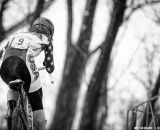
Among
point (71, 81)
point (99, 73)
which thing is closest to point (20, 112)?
point (99, 73)

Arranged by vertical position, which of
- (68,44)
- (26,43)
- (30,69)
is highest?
(68,44)

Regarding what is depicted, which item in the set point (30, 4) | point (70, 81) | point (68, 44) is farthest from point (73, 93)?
point (30, 4)

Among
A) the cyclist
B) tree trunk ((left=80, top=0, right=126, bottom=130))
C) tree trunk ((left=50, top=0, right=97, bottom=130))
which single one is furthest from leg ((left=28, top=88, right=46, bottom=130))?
tree trunk ((left=50, top=0, right=97, bottom=130))

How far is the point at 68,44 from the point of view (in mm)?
15367

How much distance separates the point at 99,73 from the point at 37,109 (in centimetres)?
756

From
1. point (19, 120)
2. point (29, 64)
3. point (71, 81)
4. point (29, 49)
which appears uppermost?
point (71, 81)

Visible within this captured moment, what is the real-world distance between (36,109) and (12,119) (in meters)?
0.39

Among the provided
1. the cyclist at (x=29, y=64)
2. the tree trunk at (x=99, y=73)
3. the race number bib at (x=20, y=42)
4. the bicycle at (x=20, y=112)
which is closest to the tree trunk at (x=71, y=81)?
the tree trunk at (x=99, y=73)

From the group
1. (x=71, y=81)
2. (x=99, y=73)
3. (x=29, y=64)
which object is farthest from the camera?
(x=71, y=81)

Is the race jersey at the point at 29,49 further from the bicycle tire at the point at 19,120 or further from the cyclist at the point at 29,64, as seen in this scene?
the bicycle tire at the point at 19,120

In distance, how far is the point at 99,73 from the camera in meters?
13.4

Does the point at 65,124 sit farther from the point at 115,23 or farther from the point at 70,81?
the point at 115,23

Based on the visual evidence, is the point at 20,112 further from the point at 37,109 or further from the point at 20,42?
the point at 20,42

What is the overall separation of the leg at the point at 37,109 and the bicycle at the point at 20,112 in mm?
90
